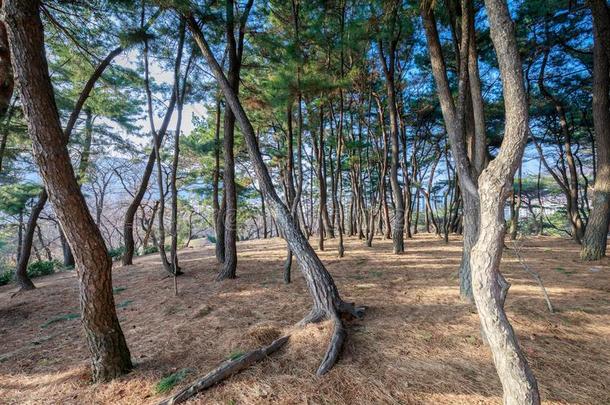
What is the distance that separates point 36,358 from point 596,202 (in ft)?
31.4

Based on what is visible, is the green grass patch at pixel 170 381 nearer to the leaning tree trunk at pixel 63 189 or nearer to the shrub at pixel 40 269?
the leaning tree trunk at pixel 63 189

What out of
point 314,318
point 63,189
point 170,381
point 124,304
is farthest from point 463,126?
point 124,304

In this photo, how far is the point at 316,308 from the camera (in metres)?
3.08

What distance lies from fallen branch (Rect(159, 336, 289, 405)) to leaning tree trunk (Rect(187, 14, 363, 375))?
0.56 metres

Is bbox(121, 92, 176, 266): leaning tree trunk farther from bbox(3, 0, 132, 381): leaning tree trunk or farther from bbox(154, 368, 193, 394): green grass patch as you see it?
bbox(154, 368, 193, 394): green grass patch

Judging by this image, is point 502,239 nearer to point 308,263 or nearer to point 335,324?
point 335,324

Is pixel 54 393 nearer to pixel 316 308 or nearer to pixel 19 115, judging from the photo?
→ pixel 316 308

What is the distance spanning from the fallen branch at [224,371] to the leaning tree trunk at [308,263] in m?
0.56

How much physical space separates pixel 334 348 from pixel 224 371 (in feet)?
3.17

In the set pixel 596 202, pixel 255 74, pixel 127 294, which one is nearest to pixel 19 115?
pixel 127 294

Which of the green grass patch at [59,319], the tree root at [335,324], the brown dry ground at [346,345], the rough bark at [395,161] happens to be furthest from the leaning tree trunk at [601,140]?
the green grass patch at [59,319]

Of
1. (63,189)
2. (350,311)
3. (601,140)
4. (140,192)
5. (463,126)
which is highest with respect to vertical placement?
(601,140)

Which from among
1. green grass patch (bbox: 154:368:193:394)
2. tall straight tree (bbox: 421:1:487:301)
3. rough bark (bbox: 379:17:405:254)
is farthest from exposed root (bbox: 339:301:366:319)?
rough bark (bbox: 379:17:405:254)

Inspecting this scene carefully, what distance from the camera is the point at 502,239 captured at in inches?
59.2
